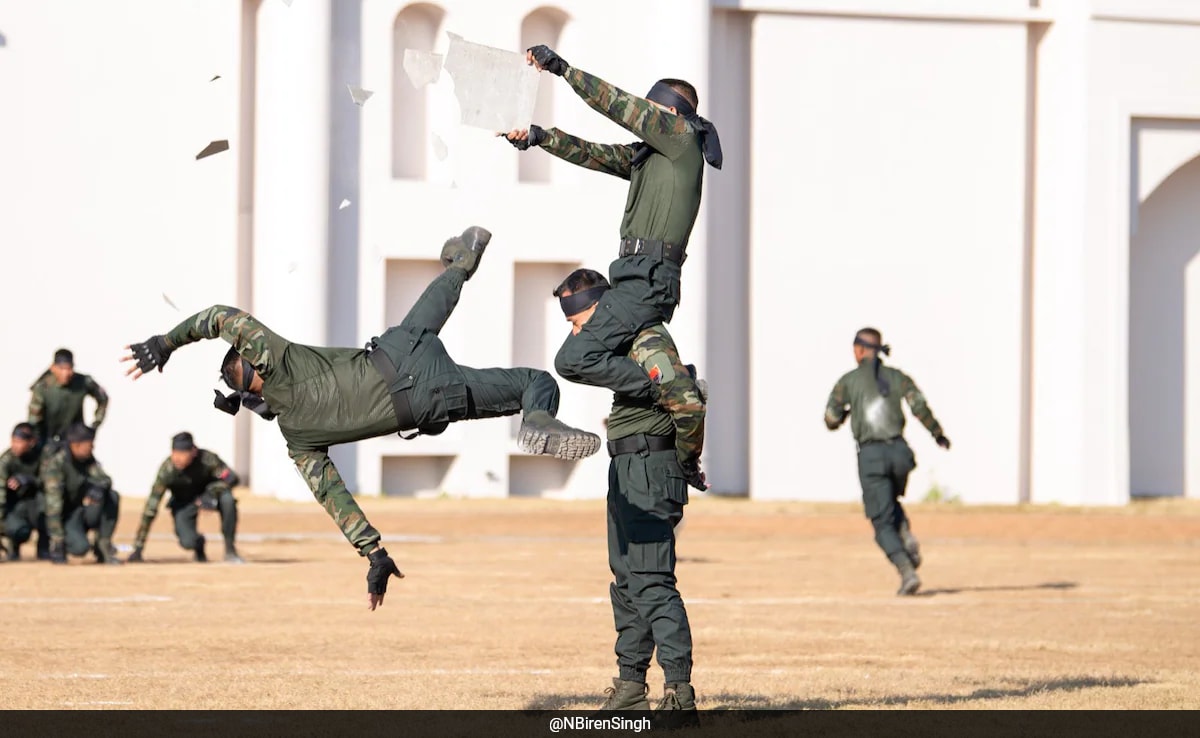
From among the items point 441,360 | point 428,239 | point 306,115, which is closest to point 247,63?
point 306,115

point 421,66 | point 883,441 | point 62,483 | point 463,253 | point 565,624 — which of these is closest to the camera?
point 421,66

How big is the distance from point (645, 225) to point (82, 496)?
11.9 meters

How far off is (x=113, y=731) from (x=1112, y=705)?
16.8ft

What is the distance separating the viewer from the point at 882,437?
1712 cm

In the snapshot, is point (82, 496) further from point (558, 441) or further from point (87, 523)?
point (558, 441)

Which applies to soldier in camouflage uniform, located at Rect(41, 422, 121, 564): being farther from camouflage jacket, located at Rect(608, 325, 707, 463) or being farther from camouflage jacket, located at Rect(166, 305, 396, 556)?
camouflage jacket, located at Rect(608, 325, 707, 463)

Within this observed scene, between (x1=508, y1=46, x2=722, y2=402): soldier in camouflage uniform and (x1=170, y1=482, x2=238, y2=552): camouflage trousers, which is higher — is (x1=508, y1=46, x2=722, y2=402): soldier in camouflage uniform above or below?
above

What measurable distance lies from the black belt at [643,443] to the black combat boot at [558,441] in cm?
52

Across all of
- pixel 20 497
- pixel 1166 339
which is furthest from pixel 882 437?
pixel 1166 339

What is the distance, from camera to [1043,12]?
31688mm

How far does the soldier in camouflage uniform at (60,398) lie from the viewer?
21.0m

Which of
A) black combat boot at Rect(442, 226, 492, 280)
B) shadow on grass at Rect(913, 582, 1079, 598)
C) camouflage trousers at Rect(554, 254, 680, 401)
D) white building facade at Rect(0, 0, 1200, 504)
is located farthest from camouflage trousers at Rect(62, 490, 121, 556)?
camouflage trousers at Rect(554, 254, 680, 401)

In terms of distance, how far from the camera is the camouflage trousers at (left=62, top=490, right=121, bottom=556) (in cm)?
1941

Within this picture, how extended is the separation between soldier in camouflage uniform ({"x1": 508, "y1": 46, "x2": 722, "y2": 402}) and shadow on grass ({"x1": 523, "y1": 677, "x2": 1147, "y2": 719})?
2.03m
